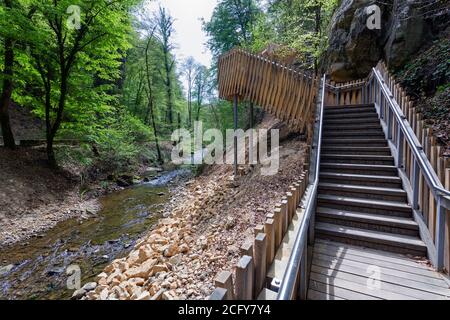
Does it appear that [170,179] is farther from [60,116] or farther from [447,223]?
[447,223]

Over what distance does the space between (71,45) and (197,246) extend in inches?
339

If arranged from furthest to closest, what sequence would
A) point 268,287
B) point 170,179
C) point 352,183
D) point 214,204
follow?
point 170,179
point 214,204
point 352,183
point 268,287

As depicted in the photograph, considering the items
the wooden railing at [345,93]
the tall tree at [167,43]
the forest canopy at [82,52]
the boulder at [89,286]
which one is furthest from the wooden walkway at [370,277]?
the tall tree at [167,43]

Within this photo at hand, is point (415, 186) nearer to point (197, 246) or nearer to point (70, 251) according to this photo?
point (197, 246)

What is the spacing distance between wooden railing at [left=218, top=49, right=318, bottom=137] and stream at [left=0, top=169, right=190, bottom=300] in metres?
4.78

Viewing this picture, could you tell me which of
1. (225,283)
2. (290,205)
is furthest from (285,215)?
(225,283)

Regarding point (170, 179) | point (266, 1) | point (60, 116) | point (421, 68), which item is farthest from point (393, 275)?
point (266, 1)

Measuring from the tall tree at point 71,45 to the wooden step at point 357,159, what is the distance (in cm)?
826

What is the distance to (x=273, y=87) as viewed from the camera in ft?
20.4

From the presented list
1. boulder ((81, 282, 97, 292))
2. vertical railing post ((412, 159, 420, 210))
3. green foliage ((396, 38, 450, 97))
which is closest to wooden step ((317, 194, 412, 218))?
vertical railing post ((412, 159, 420, 210))

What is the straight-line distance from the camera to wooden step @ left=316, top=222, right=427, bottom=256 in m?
2.58

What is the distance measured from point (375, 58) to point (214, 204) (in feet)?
24.6

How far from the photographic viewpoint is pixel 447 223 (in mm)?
2105

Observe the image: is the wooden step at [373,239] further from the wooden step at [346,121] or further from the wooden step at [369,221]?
the wooden step at [346,121]
